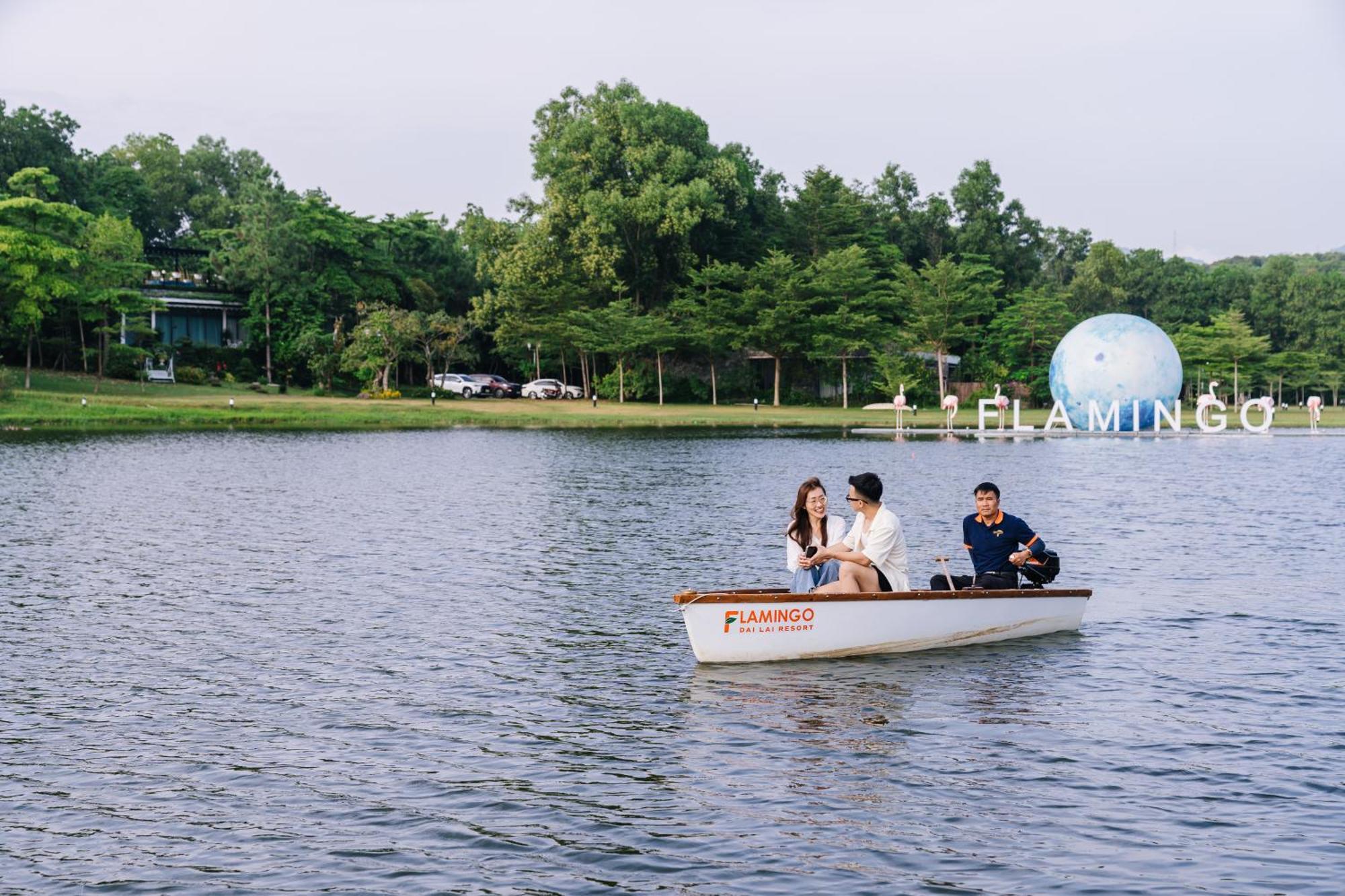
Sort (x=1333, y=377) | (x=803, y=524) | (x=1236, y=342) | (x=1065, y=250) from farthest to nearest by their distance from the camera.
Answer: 1. (x=1065, y=250)
2. (x=1333, y=377)
3. (x=1236, y=342)
4. (x=803, y=524)

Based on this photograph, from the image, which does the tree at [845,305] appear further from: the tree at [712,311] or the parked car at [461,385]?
the parked car at [461,385]

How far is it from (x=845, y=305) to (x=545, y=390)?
70.5 feet

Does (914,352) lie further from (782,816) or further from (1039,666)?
(782,816)

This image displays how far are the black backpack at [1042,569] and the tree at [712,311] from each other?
66.5 meters

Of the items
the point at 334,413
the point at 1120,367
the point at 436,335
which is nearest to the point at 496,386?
the point at 436,335

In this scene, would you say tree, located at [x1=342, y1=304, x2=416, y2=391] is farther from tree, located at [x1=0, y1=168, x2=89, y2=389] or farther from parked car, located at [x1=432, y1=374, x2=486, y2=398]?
tree, located at [x1=0, y1=168, x2=89, y2=389]

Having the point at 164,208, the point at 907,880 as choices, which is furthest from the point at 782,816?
the point at 164,208

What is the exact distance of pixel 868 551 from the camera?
15.3m

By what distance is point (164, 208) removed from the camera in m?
117

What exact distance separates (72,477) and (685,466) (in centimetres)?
1878

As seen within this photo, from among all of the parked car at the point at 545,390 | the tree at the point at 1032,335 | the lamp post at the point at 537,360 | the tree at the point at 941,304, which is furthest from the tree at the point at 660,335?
the tree at the point at 1032,335

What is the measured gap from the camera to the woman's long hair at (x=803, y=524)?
1523 centimetres

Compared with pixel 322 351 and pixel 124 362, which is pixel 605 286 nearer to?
pixel 322 351

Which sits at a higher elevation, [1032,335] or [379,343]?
[1032,335]
